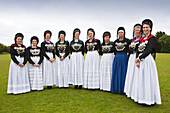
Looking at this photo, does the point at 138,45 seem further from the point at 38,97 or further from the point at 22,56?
the point at 22,56

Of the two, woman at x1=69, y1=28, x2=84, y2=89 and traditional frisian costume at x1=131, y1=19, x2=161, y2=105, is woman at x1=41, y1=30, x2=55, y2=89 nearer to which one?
woman at x1=69, y1=28, x2=84, y2=89

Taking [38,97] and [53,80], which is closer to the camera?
[38,97]

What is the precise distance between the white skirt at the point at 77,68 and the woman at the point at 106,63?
94 cm

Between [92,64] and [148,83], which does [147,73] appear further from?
[92,64]

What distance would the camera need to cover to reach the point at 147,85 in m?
4.23

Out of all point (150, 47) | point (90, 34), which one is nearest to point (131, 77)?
point (150, 47)

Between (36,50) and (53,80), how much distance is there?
1623mm

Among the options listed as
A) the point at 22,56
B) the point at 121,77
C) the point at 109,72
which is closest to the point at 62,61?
the point at 22,56

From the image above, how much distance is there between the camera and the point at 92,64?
627 cm

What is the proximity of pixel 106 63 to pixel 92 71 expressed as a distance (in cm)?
75

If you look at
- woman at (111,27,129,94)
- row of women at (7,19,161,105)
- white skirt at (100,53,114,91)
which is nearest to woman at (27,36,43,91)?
row of women at (7,19,161,105)

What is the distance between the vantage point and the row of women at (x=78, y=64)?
17.5ft

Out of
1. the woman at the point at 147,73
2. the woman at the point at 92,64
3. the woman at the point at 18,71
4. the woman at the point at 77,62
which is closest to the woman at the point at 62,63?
the woman at the point at 77,62

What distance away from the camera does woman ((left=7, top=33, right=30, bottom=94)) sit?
577 cm
